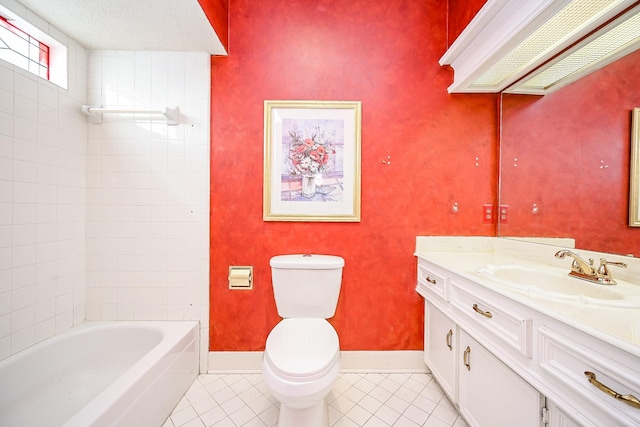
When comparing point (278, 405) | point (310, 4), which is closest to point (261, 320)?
point (278, 405)

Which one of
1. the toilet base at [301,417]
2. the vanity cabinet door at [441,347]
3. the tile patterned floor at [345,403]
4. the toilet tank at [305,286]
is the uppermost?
the toilet tank at [305,286]

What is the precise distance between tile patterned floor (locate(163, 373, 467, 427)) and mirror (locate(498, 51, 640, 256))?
1.13m

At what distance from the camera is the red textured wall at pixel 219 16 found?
54.0 inches

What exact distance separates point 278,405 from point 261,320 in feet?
1.59

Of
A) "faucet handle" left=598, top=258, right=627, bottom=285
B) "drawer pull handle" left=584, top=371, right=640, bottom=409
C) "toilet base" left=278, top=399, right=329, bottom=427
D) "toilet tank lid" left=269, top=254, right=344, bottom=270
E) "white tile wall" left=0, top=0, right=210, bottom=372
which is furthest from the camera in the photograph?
"white tile wall" left=0, top=0, right=210, bottom=372

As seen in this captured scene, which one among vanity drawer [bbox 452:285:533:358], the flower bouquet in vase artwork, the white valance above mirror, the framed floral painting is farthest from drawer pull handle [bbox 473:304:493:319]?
the white valance above mirror

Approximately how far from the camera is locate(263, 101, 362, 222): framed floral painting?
1658 millimetres

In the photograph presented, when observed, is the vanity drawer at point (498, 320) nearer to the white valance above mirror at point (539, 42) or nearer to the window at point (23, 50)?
the white valance above mirror at point (539, 42)

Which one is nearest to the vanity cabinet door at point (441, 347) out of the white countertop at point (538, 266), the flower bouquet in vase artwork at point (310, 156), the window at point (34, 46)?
the white countertop at point (538, 266)

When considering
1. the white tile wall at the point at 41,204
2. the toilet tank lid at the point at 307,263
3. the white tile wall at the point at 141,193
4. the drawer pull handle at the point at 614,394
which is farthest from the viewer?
the white tile wall at the point at 141,193

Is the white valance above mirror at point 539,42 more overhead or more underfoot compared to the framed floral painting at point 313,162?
more overhead

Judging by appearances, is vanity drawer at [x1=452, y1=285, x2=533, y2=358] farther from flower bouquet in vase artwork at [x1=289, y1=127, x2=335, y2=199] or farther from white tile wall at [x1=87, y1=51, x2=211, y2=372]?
white tile wall at [x1=87, y1=51, x2=211, y2=372]

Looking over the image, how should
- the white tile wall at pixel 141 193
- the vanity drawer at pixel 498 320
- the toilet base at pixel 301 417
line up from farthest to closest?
the white tile wall at pixel 141 193
the toilet base at pixel 301 417
the vanity drawer at pixel 498 320

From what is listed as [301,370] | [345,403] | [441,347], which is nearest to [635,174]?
[441,347]
